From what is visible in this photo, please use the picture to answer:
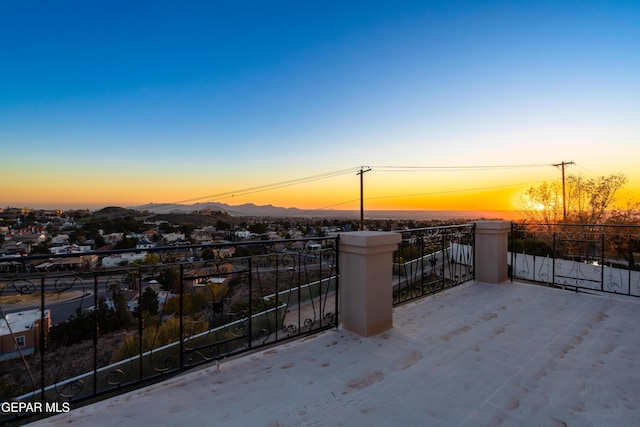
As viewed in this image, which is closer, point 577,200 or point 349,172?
point 577,200

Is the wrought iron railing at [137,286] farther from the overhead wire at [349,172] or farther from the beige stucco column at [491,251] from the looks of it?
the overhead wire at [349,172]

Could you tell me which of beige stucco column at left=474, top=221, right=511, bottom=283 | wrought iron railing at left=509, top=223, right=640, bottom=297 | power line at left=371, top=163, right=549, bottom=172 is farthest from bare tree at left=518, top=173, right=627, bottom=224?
beige stucco column at left=474, top=221, right=511, bottom=283

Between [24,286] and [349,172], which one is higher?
Answer: [349,172]

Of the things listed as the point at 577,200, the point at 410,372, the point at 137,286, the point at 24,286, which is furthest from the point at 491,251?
the point at 577,200

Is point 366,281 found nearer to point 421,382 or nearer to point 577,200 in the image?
point 421,382

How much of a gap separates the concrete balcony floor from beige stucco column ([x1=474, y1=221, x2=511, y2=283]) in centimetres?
158

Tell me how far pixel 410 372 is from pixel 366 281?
0.85 metres

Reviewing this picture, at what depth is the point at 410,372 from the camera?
A: 2.15m

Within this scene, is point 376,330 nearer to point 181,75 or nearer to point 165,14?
point 165,14

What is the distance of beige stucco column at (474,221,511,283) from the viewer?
4695 mm

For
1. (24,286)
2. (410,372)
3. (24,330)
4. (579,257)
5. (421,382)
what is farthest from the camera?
(579,257)

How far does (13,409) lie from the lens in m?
1.69

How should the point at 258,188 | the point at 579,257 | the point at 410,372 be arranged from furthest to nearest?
the point at 258,188 → the point at 579,257 → the point at 410,372

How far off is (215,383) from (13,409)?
1.12m
